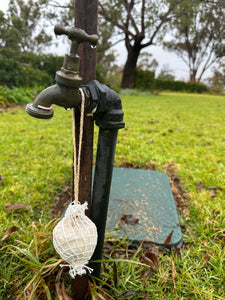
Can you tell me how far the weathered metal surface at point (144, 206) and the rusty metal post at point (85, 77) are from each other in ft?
1.46

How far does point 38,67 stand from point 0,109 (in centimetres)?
335

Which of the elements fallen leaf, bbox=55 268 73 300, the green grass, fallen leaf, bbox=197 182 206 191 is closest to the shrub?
the green grass

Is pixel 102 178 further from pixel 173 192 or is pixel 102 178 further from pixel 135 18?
pixel 135 18

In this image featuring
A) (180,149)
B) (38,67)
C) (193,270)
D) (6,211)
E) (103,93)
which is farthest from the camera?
(38,67)

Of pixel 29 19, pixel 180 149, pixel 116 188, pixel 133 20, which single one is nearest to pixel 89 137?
pixel 116 188

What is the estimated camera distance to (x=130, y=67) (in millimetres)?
13430

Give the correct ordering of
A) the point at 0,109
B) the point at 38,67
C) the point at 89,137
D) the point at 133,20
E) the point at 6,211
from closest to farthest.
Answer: the point at 89,137 < the point at 6,211 < the point at 0,109 < the point at 38,67 < the point at 133,20

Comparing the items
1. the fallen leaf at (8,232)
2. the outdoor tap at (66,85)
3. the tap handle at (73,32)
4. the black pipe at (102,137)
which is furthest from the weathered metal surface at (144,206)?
the tap handle at (73,32)

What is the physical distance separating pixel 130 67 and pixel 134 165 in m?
12.2

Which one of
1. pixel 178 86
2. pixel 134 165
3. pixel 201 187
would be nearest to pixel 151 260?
pixel 201 187

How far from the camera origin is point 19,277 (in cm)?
107

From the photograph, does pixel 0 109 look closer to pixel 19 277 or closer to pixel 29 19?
pixel 19 277

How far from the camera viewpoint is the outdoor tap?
643mm

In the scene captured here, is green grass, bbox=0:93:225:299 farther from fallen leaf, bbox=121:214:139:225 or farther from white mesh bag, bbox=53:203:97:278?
white mesh bag, bbox=53:203:97:278
